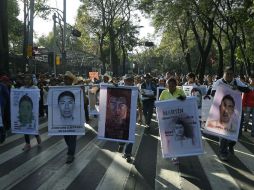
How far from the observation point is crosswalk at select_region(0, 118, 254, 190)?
8391mm

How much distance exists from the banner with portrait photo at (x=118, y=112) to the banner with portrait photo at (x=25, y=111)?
2258mm

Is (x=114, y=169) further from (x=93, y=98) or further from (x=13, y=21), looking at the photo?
(x=13, y=21)

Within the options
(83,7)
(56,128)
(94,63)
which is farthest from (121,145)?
(94,63)

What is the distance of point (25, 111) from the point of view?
12.0 metres

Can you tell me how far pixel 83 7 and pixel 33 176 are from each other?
44351 millimetres

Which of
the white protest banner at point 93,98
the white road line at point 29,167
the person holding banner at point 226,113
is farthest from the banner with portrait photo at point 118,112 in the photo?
the white protest banner at point 93,98

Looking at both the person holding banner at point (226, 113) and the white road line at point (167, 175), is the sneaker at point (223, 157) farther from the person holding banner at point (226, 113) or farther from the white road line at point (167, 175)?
the white road line at point (167, 175)

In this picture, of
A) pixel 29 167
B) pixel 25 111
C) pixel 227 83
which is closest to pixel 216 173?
pixel 227 83

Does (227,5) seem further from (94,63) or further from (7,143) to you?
(94,63)

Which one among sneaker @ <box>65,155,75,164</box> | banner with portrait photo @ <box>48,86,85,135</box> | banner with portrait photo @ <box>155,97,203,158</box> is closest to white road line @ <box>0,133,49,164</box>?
banner with portrait photo @ <box>48,86,85,135</box>

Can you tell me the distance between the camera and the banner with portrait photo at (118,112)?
10164mm

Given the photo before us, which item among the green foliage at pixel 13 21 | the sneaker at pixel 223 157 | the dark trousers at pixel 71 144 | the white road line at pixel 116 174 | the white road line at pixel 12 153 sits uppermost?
the green foliage at pixel 13 21

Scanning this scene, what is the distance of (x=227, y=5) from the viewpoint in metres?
34.7

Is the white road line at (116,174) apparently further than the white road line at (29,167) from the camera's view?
No
